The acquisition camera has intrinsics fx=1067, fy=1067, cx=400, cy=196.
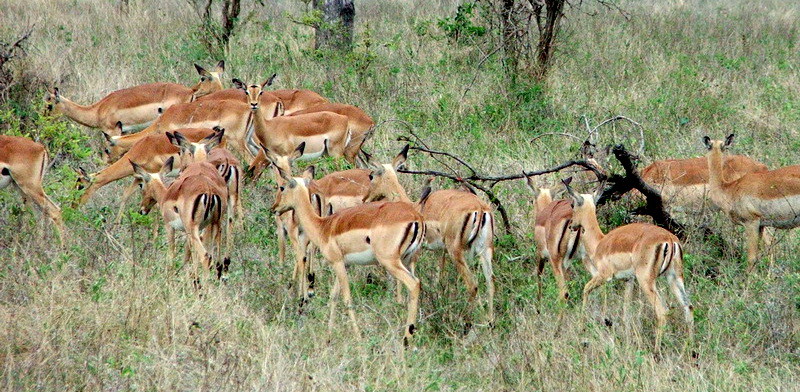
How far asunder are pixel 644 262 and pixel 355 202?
2.29 m

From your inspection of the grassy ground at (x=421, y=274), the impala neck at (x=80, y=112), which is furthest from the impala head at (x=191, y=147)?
the impala neck at (x=80, y=112)

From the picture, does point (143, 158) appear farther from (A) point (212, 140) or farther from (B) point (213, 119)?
(B) point (213, 119)

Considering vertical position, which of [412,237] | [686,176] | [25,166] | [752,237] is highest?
[412,237]

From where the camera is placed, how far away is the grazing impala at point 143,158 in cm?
790

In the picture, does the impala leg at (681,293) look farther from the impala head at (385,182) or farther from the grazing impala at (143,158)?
the grazing impala at (143,158)

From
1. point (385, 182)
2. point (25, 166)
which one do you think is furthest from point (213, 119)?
point (385, 182)

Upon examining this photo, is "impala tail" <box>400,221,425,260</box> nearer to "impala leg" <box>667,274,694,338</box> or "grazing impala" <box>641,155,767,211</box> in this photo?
"impala leg" <box>667,274,694,338</box>

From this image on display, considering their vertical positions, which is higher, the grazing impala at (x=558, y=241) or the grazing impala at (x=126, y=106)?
the grazing impala at (x=558, y=241)

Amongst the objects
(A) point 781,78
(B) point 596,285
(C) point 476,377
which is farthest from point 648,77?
(C) point 476,377

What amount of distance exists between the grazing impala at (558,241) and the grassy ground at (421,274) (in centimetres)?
16

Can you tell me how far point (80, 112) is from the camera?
9.53 m


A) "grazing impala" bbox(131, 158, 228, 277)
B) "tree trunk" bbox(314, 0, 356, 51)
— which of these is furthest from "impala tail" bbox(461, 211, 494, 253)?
"tree trunk" bbox(314, 0, 356, 51)

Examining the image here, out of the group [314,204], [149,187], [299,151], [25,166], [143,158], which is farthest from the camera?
[143,158]

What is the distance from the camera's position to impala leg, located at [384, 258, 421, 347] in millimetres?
5578
